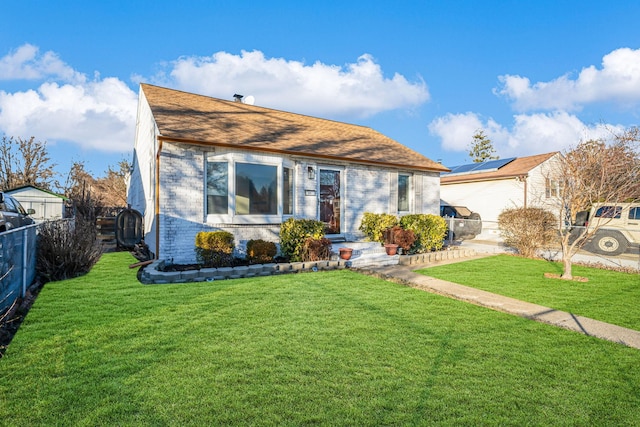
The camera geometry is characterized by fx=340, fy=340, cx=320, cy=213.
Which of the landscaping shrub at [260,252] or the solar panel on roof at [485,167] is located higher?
the solar panel on roof at [485,167]

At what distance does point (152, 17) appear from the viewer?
13.7 meters

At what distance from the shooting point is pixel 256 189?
9680 millimetres

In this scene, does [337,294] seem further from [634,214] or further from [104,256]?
[634,214]

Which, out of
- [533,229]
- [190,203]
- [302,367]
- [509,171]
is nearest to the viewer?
[302,367]

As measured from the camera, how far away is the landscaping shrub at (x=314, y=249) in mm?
8836

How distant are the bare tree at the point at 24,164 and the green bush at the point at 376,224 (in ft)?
63.8

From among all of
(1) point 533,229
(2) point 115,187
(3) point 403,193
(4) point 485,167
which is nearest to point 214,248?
(3) point 403,193

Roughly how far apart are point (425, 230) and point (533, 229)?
371 cm

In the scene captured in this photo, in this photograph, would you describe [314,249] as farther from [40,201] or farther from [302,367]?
[40,201]

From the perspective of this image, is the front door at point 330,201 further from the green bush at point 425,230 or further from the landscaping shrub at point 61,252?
the landscaping shrub at point 61,252

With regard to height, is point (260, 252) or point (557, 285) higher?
point (260, 252)

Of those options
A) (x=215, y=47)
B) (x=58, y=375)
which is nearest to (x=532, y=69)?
(x=215, y=47)

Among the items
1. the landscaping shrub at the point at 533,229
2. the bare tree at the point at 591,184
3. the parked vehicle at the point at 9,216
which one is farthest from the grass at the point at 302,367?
the landscaping shrub at the point at 533,229

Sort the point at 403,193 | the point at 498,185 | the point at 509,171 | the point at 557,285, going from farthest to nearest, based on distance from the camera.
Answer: the point at 498,185, the point at 509,171, the point at 403,193, the point at 557,285
